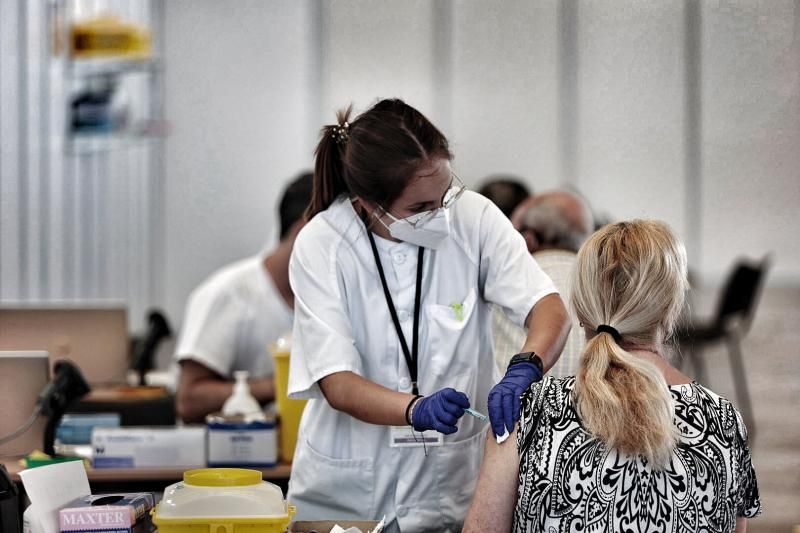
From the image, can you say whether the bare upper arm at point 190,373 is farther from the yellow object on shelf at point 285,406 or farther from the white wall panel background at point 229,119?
the white wall panel background at point 229,119

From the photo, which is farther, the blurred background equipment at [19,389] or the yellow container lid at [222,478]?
the blurred background equipment at [19,389]

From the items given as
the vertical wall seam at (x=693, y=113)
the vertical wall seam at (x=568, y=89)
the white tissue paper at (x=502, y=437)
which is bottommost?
the white tissue paper at (x=502, y=437)

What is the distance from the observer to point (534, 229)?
2.96 m

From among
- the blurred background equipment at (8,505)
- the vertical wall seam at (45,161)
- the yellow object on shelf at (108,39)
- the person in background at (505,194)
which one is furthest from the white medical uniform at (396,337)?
the yellow object on shelf at (108,39)

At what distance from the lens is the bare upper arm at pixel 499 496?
1675 millimetres

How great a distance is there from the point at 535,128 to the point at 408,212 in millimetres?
4193

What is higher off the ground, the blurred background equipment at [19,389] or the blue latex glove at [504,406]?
the blue latex glove at [504,406]

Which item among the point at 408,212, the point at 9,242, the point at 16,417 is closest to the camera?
the point at 408,212

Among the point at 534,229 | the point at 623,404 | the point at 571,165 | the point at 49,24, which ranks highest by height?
the point at 49,24

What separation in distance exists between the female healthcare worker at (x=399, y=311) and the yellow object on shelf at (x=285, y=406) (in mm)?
535

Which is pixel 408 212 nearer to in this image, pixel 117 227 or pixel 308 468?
pixel 308 468

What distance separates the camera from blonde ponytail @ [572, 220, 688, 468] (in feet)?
5.19

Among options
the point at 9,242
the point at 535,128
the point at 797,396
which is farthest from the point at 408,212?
the point at 535,128

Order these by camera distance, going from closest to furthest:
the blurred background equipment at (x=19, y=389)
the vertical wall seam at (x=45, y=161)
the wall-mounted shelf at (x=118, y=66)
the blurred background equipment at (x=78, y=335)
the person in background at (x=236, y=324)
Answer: the blurred background equipment at (x=19, y=389), the blurred background equipment at (x=78, y=335), the person in background at (x=236, y=324), the vertical wall seam at (x=45, y=161), the wall-mounted shelf at (x=118, y=66)
